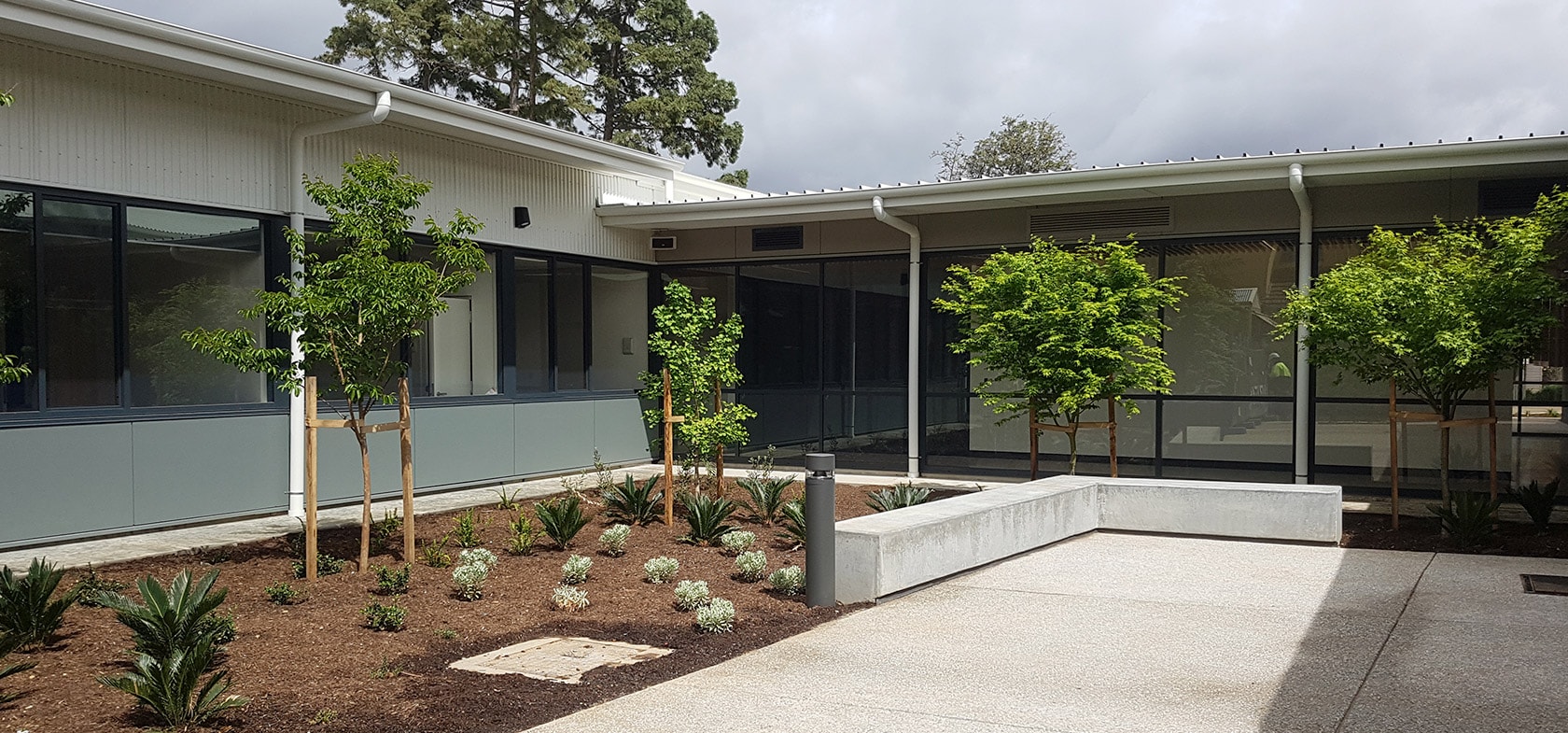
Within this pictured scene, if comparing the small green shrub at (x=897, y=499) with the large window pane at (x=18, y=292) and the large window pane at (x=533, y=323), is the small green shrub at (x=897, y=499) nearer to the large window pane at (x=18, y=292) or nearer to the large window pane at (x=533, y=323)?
the large window pane at (x=533, y=323)

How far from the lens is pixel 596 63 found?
30.7m

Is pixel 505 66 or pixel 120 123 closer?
→ pixel 120 123

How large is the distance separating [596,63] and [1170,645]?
27.5m

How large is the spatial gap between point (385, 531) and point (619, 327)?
22.3 feet

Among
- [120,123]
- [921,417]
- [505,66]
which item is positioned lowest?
[921,417]

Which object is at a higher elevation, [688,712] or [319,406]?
[319,406]

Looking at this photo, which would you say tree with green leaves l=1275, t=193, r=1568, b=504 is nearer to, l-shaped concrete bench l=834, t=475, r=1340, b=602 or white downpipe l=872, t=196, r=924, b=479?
l-shaped concrete bench l=834, t=475, r=1340, b=602

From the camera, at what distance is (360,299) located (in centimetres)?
760

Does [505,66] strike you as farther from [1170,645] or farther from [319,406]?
[1170,645]

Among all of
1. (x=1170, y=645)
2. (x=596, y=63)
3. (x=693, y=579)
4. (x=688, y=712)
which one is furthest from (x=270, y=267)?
(x=596, y=63)

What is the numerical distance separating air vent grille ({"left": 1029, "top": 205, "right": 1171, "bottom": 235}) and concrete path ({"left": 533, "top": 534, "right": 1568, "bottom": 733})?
210 inches

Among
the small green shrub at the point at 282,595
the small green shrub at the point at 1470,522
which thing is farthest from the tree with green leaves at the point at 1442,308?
the small green shrub at the point at 282,595

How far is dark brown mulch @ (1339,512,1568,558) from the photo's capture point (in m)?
8.96

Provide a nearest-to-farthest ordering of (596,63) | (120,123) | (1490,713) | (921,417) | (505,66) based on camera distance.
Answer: (1490,713) < (120,123) < (921,417) < (505,66) < (596,63)
